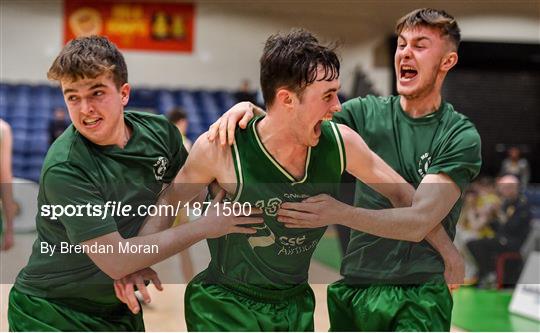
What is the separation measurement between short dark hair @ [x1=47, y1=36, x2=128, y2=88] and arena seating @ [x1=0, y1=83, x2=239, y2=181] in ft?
6.24

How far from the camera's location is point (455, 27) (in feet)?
9.73

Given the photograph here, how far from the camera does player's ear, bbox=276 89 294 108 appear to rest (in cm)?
256

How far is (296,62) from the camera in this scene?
8.29 ft

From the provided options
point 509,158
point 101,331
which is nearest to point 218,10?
point 509,158

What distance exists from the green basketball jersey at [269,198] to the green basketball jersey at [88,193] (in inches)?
10.7

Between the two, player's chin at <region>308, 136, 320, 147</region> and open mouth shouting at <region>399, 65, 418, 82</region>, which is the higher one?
open mouth shouting at <region>399, 65, 418, 82</region>

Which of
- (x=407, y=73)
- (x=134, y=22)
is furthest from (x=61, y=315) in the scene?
(x=134, y=22)

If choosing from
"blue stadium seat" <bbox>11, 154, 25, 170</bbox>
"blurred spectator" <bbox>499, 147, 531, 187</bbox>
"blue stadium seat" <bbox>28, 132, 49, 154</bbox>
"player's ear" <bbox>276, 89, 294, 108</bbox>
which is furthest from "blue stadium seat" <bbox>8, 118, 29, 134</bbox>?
"blurred spectator" <bbox>499, 147, 531, 187</bbox>

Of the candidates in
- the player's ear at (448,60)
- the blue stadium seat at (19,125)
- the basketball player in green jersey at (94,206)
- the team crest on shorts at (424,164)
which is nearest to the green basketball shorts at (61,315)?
the basketball player in green jersey at (94,206)

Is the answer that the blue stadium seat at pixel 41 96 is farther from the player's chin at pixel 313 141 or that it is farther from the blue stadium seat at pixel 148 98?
the player's chin at pixel 313 141

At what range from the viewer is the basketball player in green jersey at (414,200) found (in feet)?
9.14

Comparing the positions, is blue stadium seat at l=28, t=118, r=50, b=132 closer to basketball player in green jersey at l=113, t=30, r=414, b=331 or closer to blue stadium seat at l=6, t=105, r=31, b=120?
blue stadium seat at l=6, t=105, r=31, b=120

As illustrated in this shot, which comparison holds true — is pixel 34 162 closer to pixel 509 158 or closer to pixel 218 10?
pixel 218 10

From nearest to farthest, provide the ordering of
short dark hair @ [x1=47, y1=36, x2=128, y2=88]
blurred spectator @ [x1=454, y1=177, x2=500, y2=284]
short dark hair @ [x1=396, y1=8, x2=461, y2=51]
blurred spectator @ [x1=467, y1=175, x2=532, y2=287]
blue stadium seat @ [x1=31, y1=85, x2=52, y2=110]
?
short dark hair @ [x1=47, y1=36, x2=128, y2=88], short dark hair @ [x1=396, y1=8, x2=461, y2=51], blue stadium seat @ [x1=31, y1=85, x2=52, y2=110], blurred spectator @ [x1=454, y1=177, x2=500, y2=284], blurred spectator @ [x1=467, y1=175, x2=532, y2=287]
